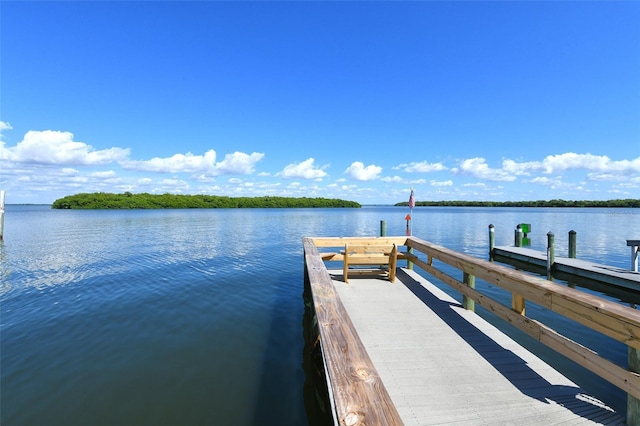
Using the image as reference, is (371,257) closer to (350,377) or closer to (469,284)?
(469,284)

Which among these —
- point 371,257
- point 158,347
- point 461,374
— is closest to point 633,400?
point 461,374

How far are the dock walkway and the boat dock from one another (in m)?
0.01

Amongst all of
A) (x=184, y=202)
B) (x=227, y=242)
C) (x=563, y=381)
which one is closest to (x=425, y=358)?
(x=563, y=381)

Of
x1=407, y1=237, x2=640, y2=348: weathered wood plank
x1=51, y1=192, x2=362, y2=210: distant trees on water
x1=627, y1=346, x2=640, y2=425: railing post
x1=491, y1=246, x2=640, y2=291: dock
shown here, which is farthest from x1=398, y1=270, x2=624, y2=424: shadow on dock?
x1=51, y1=192, x2=362, y2=210: distant trees on water

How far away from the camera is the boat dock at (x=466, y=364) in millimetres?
1948

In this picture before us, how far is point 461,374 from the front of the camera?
131 inches

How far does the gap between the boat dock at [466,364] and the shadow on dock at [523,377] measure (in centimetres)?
1

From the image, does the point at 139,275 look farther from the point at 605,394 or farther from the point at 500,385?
the point at 605,394

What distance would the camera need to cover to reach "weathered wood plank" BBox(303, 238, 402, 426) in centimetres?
149

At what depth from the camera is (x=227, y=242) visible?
1842 cm

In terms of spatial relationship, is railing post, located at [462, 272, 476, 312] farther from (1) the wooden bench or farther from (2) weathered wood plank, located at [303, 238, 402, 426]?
(2) weathered wood plank, located at [303, 238, 402, 426]

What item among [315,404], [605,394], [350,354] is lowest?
[315,404]

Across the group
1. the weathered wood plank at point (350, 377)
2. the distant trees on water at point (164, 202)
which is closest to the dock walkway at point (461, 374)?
the weathered wood plank at point (350, 377)

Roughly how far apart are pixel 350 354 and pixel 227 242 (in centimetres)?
1740
